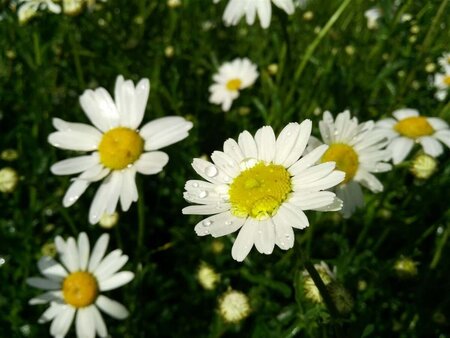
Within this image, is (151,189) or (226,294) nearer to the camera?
(226,294)

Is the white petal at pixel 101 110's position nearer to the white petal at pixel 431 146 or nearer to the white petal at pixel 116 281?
the white petal at pixel 116 281

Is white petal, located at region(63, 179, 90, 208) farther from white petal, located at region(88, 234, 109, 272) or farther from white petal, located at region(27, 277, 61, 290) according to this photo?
white petal, located at region(27, 277, 61, 290)

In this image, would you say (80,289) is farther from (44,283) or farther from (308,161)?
(308,161)

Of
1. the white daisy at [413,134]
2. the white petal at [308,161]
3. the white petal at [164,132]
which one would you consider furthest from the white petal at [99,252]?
the white daisy at [413,134]

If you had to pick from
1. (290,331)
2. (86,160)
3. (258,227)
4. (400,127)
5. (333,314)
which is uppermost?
(86,160)

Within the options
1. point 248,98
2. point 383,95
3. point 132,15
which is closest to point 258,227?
point 248,98

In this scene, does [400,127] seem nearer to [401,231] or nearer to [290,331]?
[401,231]

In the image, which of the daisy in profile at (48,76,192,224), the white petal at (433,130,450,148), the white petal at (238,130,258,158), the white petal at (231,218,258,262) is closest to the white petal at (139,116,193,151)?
the daisy in profile at (48,76,192,224)
